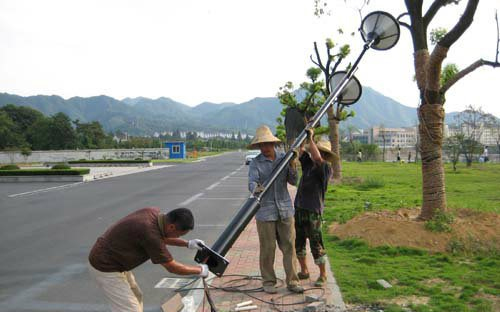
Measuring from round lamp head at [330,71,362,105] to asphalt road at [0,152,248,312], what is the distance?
3.06m

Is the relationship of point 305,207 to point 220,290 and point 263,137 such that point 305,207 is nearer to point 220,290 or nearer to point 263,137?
point 263,137

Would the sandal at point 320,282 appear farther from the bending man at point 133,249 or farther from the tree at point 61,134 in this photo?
the tree at point 61,134

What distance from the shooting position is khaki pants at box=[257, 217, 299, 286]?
196 inches

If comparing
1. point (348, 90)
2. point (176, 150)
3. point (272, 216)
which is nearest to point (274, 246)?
point (272, 216)

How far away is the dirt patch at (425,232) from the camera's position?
6445 millimetres

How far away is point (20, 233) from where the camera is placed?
9445mm

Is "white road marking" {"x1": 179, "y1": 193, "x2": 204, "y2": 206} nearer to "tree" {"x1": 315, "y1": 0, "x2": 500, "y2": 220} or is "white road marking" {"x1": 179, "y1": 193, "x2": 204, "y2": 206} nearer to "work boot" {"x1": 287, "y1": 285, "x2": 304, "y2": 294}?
"tree" {"x1": 315, "y1": 0, "x2": 500, "y2": 220}

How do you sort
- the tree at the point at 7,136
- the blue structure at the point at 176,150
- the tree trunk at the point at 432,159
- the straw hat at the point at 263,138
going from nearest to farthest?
the straw hat at the point at 263,138 → the tree trunk at the point at 432,159 → the tree at the point at 7,136 → the blue structure at the point at 176,150

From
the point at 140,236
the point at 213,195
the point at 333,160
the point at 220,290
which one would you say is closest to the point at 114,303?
the point at 140,236

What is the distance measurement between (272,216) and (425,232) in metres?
3.21

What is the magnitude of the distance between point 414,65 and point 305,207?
423 centimetres

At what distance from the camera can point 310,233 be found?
5207 mm

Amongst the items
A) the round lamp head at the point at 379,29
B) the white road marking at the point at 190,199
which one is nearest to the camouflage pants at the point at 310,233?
the round lamp head at the point at 379,29

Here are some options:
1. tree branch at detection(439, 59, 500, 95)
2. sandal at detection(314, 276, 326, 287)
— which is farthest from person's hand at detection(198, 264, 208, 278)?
tree branch at detection(439, 59, 500, 95)
